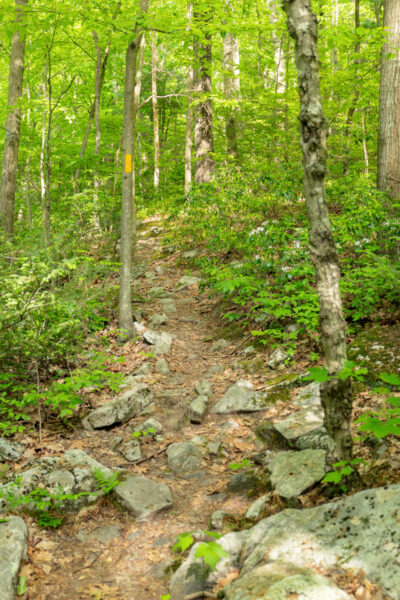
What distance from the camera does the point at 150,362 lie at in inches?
254

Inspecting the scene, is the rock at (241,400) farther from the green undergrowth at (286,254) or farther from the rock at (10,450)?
the rock at (10,450)

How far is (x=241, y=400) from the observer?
16.5 feet

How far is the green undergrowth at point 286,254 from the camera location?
5371 mm

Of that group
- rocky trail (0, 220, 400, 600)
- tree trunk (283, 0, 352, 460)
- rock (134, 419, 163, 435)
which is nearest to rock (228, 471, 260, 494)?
rocky trail (0, 220, 400, 600)

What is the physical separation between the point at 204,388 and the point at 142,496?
2.01 meters

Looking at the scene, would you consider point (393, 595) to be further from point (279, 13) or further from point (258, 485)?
point (279, 13)

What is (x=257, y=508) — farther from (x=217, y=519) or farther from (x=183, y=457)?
(x=183, y=457)

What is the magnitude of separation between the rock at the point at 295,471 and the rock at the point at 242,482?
0.18 m

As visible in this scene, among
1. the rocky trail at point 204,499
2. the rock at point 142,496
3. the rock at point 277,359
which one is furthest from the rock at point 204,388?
the rock at point 142,496

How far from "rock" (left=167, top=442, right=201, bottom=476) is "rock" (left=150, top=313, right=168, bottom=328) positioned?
333 cm

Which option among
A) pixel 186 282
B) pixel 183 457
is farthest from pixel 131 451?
pixel 186 282

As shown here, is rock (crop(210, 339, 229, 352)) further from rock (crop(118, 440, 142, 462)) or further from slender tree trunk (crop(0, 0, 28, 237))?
slender tree trunk (crop(0, 0, 28, 237))

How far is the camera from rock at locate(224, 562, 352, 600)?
1.95 m

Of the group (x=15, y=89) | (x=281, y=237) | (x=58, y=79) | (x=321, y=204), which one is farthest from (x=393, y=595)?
(x=58, y=79)
